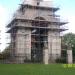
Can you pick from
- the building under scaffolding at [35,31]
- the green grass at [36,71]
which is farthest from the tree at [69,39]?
the green grass at [36,71]

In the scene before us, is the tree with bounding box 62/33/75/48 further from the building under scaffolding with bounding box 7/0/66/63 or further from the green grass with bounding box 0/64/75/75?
the green grass with bounding box 0/64/75/75

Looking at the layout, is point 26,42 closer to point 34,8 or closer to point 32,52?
point 32,52

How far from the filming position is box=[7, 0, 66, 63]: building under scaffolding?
152ft

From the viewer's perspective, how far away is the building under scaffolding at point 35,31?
4638cm

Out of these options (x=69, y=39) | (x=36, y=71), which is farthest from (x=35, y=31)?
(x=36, y=71)

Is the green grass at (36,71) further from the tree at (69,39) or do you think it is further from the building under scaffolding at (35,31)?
the tree at (69,39)

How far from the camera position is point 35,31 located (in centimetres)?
4978

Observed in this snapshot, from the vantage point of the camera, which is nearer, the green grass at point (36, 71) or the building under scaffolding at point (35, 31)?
the green grass at point (36, 71)

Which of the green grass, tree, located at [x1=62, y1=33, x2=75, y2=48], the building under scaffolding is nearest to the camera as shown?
the green grass

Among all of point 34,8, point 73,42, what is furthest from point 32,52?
point 73,42

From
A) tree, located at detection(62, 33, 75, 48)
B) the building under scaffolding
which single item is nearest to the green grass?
the building under scaffolding

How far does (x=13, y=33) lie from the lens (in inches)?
1905

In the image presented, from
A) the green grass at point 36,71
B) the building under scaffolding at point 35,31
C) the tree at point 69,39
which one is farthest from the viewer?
the tree at point 69,39

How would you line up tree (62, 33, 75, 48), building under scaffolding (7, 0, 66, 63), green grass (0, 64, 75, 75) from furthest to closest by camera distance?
1. tree (62, 33, 75, 48)
2. building under scaffolding (7, 0, 66, 63)
3. green grass (0, 64, 75, 75)
